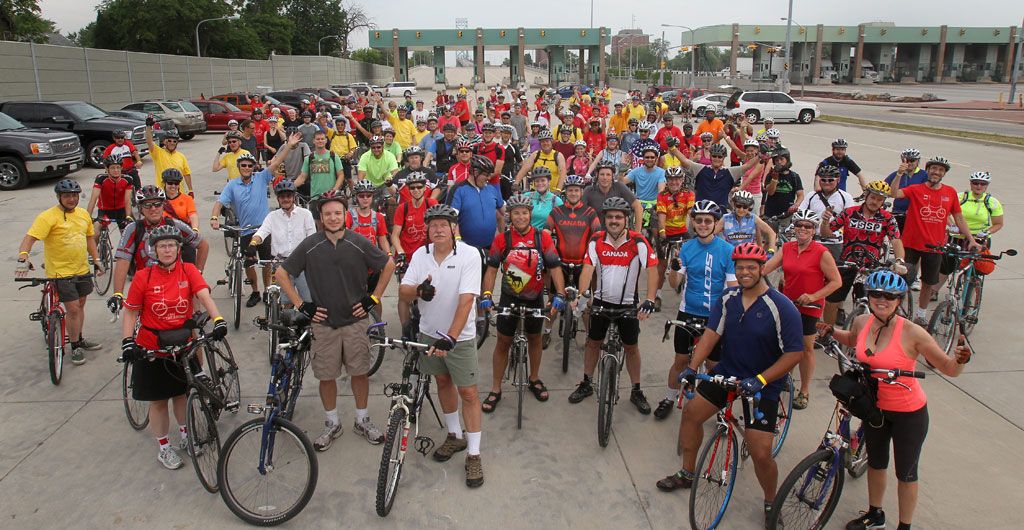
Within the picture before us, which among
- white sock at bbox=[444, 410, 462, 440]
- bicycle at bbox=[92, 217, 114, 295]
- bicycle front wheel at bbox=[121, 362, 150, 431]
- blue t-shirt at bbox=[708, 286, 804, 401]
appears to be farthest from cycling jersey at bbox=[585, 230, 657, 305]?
bicycle at bbox=[92, 217, 114, 295]

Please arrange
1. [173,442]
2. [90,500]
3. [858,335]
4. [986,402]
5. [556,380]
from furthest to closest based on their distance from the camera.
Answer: [556,380] → [986,402] → [173,442] → [90,500] → [858,335]

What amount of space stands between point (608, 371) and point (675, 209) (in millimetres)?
3807

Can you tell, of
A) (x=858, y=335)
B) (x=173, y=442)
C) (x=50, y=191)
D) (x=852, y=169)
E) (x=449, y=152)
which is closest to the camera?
(x=858, y=335)

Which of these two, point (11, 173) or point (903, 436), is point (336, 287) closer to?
point (903, 436)

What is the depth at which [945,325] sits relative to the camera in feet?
25.2

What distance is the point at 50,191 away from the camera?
667 inches

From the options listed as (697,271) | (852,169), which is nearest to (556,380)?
(697,271)

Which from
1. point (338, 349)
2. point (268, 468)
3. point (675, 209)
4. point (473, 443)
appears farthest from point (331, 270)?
point (675, 209)

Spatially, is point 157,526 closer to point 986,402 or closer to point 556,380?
point 556,380

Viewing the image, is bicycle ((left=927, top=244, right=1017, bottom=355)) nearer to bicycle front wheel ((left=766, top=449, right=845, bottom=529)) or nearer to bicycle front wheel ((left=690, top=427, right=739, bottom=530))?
bicycle front wheel ((left=766, top=449, right=845, bottom=529))

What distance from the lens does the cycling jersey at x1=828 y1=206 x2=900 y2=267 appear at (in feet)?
23.3

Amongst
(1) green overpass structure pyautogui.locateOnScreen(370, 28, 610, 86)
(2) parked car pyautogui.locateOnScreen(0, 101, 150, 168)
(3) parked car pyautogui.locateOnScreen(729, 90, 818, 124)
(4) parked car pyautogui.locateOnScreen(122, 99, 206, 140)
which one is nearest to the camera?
(2) parked car pyautogui.locateOnScreen(0, 101, 150, 168)

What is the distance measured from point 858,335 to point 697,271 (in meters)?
1.60

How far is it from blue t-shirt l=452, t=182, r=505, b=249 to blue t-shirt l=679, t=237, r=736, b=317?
243 centimetres
